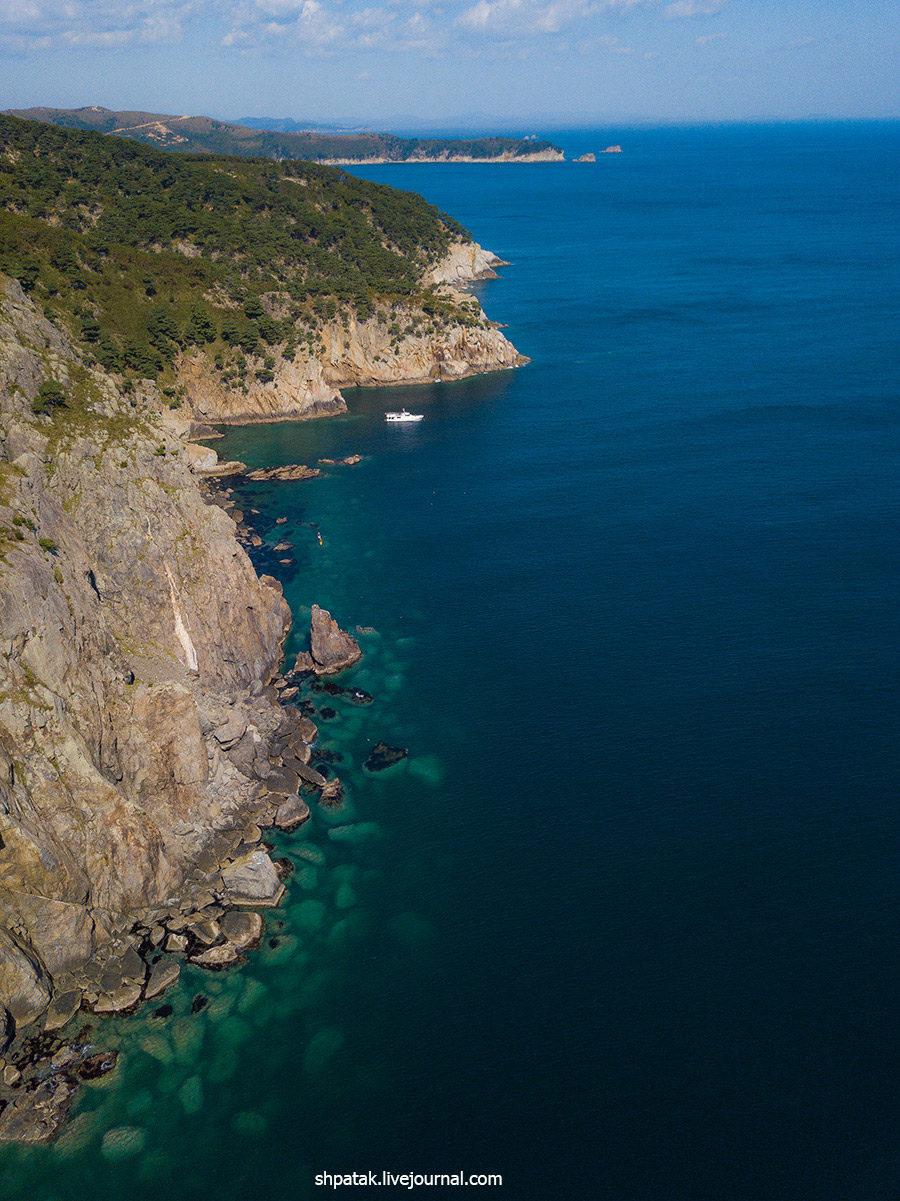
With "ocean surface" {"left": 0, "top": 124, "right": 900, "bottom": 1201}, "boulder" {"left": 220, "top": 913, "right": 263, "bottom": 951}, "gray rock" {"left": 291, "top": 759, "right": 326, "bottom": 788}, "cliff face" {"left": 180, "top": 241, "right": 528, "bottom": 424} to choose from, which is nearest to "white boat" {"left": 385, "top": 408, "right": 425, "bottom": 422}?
"cliff face" {"left": 180, "top": 241, "right": 528, "bottom": 424}

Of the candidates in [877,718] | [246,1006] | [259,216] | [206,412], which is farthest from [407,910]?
[259,216]

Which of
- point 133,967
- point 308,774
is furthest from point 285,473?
point 133,967

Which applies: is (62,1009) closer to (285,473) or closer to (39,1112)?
(39,1112)

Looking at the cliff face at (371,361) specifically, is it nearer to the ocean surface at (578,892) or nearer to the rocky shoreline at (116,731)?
the ocean surface at (578,892)

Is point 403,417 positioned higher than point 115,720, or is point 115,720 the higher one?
point 403,417

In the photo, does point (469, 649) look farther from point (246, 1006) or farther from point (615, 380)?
point (615, 380)

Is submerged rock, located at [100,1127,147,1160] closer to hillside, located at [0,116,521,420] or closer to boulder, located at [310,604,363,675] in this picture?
boulder, located at [310,604,363,675]
